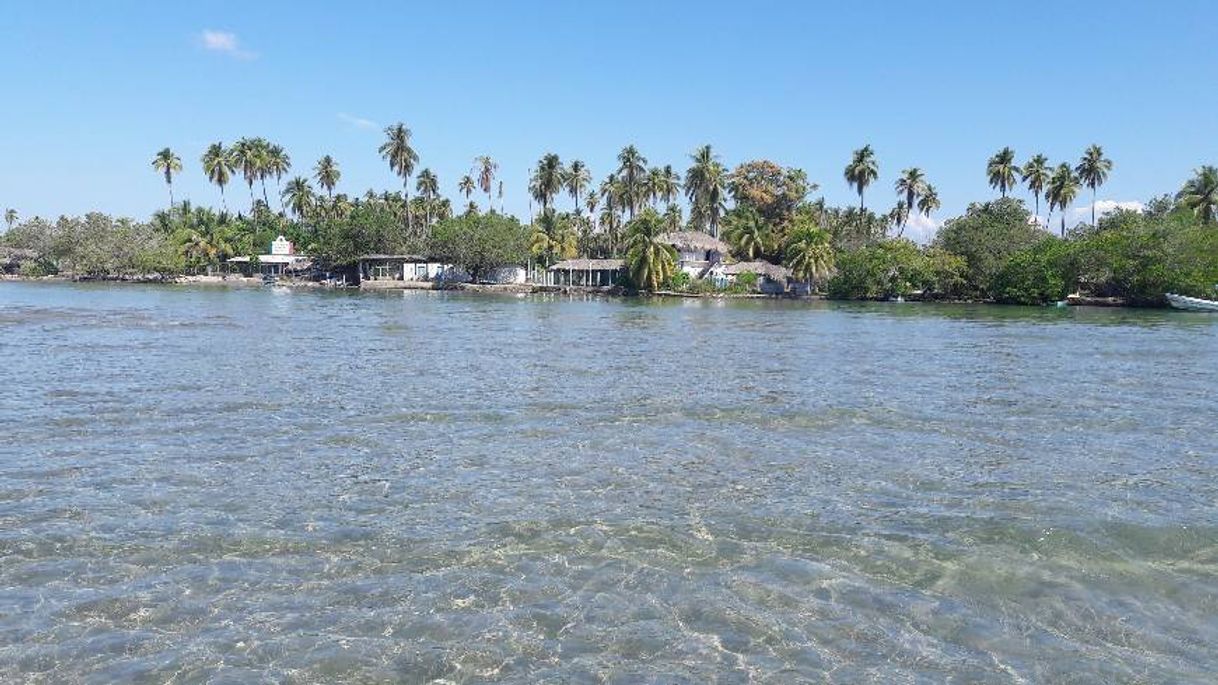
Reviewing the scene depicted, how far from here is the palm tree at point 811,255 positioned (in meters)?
87.7

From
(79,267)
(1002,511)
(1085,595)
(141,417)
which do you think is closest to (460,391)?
(141,417)

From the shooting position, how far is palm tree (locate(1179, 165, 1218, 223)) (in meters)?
88.6

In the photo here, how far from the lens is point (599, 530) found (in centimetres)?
1016

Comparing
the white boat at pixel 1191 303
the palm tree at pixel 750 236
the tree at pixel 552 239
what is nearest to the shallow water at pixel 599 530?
the white boat at pixel 1191 303

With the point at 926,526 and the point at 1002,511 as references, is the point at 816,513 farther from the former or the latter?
the point at 1002,511

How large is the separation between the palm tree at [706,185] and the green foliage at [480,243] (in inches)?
875

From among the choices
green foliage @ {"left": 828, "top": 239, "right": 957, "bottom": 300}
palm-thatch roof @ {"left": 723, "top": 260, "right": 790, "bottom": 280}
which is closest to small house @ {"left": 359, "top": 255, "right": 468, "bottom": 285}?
palm-thatch roof @ {"left": 723, "top": 260, "right": 790, "bottom": 280}

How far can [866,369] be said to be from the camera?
88.6 ft

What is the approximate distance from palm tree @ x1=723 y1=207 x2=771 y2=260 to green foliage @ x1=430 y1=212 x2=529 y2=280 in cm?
2591

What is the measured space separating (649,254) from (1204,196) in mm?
58740

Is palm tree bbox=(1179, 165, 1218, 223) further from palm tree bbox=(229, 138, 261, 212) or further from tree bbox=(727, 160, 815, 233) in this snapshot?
palm tree bbox=(229, 138, 261, 212)

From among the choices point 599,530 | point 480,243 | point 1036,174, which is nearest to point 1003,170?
point 1036,174

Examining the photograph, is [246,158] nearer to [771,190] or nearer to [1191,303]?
[771,190]

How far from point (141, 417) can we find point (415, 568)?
10.7m
